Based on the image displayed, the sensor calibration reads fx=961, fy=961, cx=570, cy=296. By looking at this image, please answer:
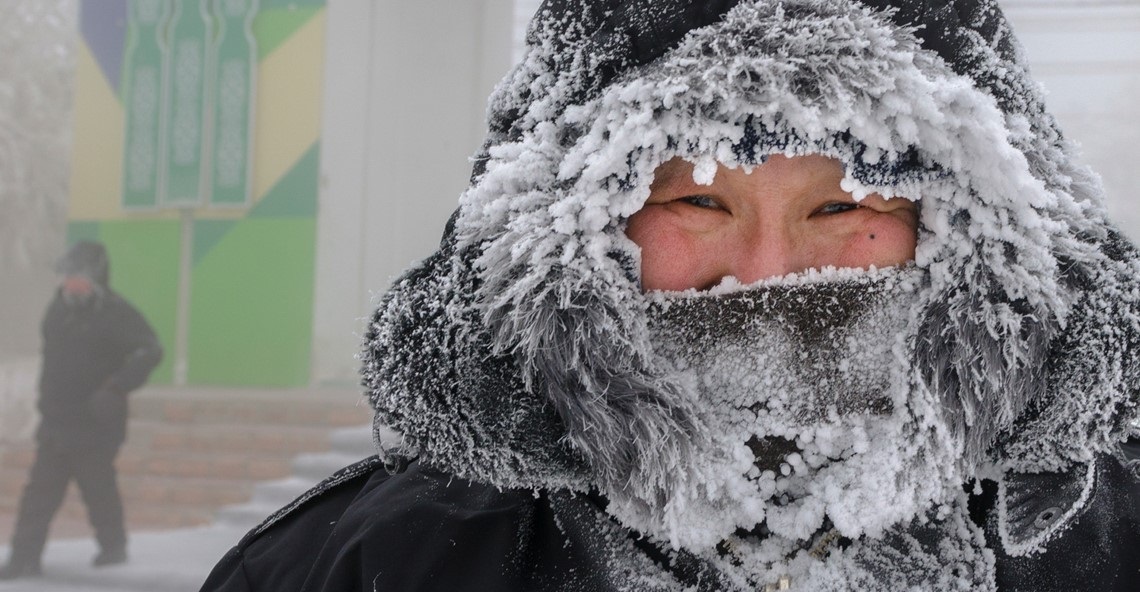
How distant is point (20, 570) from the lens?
3963 millimetres

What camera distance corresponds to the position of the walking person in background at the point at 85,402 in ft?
12.7

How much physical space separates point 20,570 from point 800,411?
4.06 m

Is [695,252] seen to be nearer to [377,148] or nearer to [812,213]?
[812,213]

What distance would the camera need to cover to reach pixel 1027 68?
0.98m

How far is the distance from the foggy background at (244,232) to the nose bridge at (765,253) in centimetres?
291

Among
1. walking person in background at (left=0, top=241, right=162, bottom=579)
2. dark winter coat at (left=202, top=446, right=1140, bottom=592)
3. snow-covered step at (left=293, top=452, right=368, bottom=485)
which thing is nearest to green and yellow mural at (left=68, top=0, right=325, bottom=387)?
walking person in background at (left=0, top=241, right=162, bottom=579)

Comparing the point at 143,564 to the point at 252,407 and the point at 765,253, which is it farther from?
the point at 765,253

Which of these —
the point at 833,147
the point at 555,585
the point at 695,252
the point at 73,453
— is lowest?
the point at 73,453

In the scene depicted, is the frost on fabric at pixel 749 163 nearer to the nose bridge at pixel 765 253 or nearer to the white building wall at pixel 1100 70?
the nose bridge at pixel 765 253

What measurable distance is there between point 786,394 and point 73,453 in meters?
3.81

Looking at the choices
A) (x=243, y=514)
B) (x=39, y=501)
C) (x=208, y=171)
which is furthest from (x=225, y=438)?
(x=208, y=171)

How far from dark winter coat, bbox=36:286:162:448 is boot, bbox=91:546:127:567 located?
436 millimetres

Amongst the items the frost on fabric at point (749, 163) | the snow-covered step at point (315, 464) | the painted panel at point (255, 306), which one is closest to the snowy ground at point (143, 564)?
the snow-covered step at point (315, 464)

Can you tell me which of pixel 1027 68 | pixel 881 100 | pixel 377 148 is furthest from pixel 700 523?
pixel 377 148
